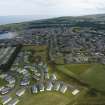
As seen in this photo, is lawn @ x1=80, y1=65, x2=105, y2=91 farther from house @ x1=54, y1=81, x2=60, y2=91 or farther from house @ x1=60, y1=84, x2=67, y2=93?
house @ x1=54, y1=81, x2=60, y2=91

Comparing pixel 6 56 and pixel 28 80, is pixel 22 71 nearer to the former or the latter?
pixel 28 80

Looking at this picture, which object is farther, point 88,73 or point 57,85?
point 88,73

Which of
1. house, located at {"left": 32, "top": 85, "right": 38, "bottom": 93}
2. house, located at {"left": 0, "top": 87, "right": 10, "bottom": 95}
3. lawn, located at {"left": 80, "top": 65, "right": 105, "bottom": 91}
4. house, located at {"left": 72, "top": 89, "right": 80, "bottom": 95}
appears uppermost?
house, located at {"left": 32, "top": 85, "right": 38, "bottom": 93}

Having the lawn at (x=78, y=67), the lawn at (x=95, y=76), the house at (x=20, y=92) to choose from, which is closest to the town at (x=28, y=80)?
the house at (x=20, y=92)

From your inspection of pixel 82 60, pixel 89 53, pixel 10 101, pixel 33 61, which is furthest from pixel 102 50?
pixel 10 101

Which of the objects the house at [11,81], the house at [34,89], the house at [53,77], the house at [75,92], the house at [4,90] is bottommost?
the house at [75,92]

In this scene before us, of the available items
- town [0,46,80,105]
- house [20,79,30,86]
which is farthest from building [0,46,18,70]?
house [20,79,30,86]

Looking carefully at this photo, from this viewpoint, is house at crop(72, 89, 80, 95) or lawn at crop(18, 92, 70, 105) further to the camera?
house at crop(72, 89, 80, 95)

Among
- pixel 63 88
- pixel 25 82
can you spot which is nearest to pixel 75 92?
pixel 63 88

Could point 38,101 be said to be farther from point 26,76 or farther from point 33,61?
point 33,61

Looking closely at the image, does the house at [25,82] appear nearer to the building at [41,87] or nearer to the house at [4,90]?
the building at [41,87]

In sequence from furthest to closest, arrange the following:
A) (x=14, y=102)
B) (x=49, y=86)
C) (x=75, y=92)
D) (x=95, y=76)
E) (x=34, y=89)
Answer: (x=95, y=76)
(x=49, y=86)
(x=34, y=89)
(x=75, y=92)
(x=14, y=102)
